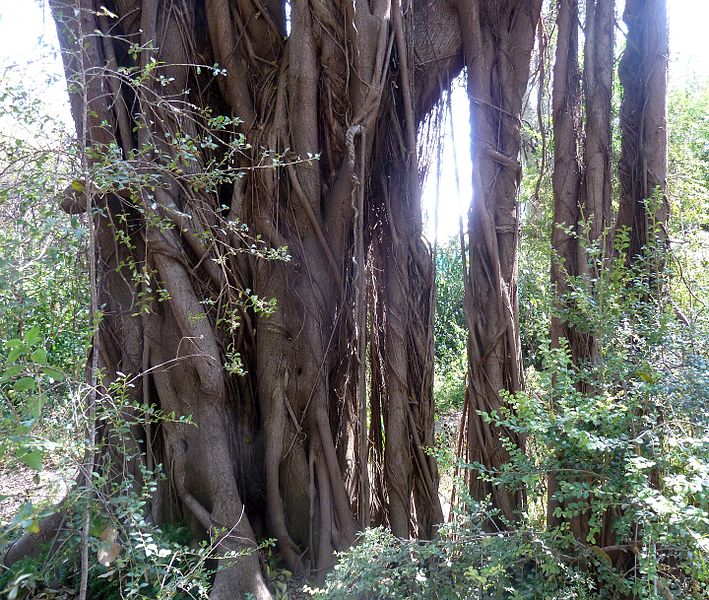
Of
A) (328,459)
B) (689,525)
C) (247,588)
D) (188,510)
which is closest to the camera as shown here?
(689,525)

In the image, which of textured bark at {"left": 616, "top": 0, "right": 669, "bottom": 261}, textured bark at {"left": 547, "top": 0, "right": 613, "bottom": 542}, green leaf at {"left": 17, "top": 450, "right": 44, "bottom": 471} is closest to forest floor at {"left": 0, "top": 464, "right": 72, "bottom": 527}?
green leaf at {"left": 17, "top": 450, "right": 44, "bottom": 471}

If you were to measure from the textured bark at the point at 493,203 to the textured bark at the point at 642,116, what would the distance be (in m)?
0.56

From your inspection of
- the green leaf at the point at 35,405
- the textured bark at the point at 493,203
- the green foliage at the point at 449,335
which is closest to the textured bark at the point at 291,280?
the textured bark at the point at 493,203

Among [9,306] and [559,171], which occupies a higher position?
[559,171]

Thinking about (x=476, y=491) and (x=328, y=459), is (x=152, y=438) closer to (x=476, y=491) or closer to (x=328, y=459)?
(x=328, y=459)

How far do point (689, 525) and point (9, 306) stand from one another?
73.3 inches

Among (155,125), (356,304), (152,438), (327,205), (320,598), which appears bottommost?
(320,598)

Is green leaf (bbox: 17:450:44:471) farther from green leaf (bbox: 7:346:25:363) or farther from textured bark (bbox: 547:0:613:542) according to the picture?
textured bark (bbox: 547:0:613:542)

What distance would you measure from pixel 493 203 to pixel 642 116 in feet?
2.79

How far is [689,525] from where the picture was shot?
5.20 ft

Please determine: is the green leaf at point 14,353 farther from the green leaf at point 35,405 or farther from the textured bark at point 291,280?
the textured bark at point 291,280

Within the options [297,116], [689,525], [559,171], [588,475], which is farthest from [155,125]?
[689,525]

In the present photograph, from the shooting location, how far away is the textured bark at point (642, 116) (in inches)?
121

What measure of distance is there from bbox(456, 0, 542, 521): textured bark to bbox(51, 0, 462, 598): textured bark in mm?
219
